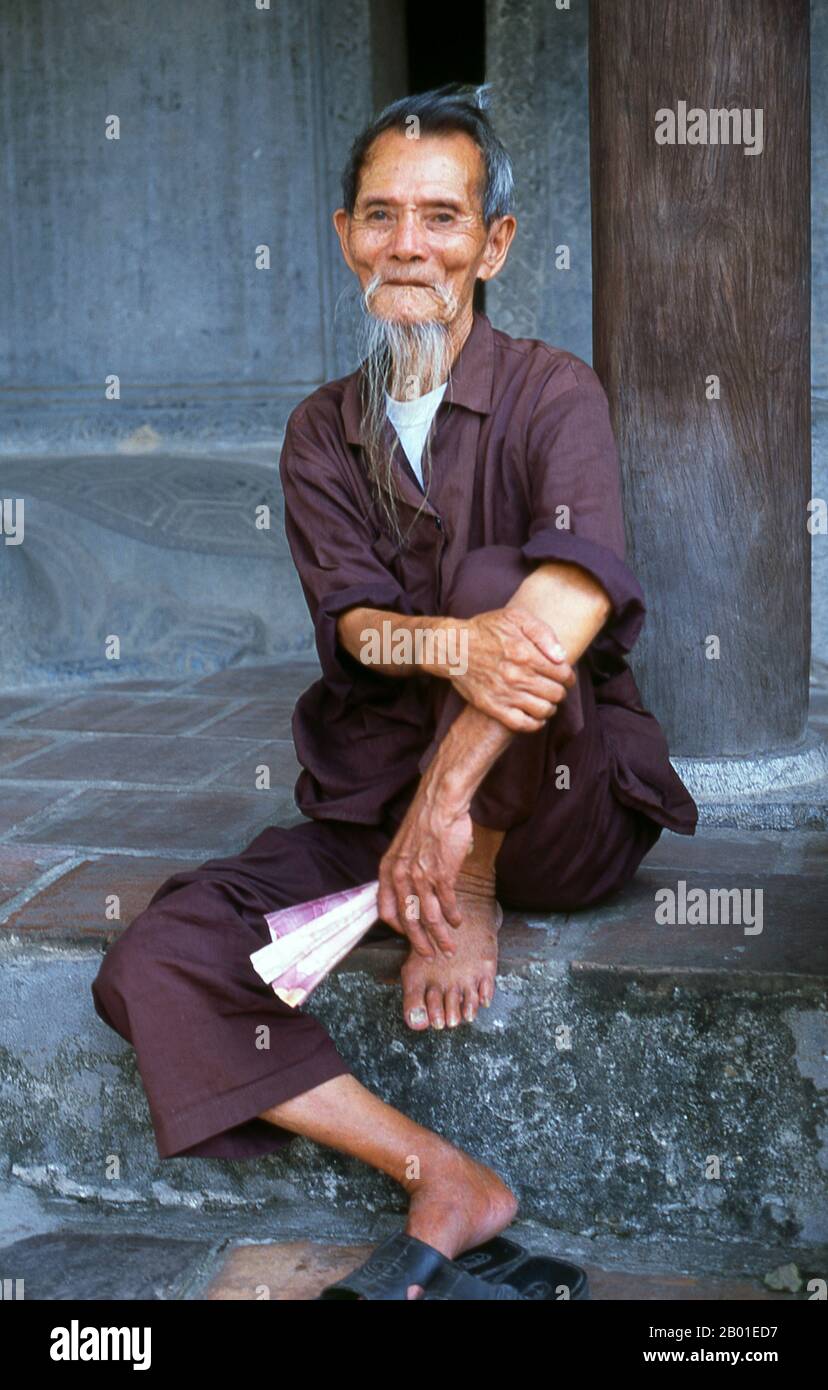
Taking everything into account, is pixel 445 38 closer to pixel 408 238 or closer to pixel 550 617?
pixel 408 238

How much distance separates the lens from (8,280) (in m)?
5.58

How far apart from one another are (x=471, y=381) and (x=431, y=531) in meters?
0.24

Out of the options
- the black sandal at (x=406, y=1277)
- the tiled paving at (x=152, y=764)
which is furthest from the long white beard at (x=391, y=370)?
the black sandal at (x=406, y=1277)

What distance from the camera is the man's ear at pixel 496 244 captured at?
2494 millimetres

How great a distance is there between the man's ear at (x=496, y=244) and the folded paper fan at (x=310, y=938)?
100 cm

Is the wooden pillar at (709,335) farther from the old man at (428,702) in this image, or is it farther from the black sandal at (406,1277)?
the black sandal at (406,1277)

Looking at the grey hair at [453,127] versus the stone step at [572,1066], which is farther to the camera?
the grey hair at [453,127]

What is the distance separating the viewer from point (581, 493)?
229cm

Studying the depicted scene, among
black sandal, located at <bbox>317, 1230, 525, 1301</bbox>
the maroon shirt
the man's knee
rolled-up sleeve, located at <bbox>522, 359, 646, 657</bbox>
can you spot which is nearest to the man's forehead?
the maroon shirt

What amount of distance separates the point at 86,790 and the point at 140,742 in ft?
1.51

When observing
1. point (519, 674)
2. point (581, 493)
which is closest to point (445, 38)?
point (581, 493)

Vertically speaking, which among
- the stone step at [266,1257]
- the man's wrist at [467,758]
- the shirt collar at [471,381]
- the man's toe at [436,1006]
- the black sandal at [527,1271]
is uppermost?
the shirt collar at [471,381]

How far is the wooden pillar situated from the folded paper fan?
1.02 meters

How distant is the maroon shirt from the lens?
2.38 m
